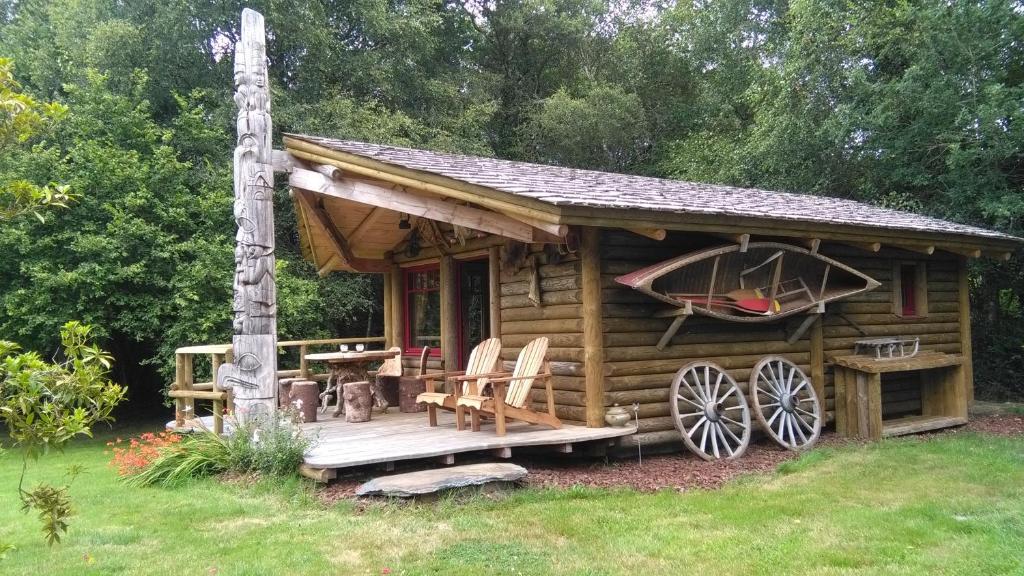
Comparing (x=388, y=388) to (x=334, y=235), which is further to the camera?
(x=334, y=235)

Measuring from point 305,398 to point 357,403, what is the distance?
0.58 metres

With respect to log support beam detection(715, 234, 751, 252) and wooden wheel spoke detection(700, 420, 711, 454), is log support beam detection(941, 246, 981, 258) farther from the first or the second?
wooden wheel spoke detection(700, 420, 711, 454)

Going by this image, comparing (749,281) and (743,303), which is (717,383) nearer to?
(743,303)

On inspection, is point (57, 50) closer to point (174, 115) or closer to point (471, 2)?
point (174, 115)

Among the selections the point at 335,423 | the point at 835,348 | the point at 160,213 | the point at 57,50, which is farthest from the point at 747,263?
the point at 57,50

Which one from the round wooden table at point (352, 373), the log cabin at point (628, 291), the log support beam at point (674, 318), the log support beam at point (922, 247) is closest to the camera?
the log cabin at point (628, 291)

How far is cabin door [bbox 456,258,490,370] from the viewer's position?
9514 mm

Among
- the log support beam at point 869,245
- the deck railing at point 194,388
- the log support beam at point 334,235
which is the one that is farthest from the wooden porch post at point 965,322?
the deck railing at point 194,388

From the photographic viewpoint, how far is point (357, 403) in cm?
837

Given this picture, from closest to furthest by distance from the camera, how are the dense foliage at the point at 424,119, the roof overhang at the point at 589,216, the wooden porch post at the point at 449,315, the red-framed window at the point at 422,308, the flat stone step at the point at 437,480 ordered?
the flat stone step at the point at 437,480
the roof overhang at the point at 589,216
the wooden porch post at the point at 449,315
the red-framed window at the point at 422,308
the dense foliage at the point at 424,119

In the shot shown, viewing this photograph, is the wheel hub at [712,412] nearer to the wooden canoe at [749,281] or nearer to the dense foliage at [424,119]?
the wooden canoe at [749,281]

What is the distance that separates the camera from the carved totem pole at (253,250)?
647 cm

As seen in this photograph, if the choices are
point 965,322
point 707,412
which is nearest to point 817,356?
point 707,412

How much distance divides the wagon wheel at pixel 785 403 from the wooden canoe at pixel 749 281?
640mm
